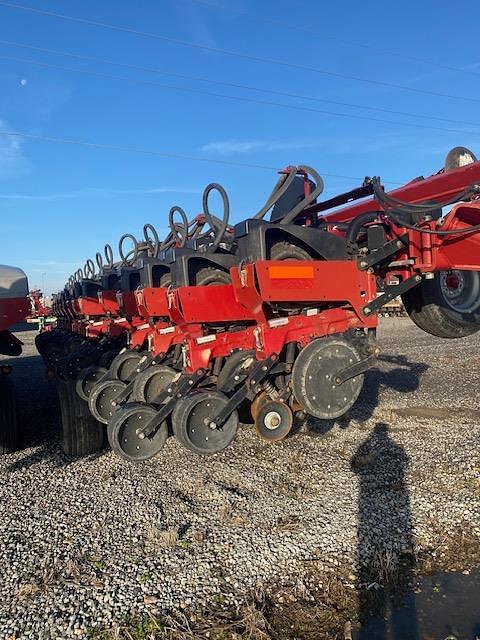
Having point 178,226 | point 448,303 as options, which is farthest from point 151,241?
point 448,303

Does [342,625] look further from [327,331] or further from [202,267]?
[202,267]

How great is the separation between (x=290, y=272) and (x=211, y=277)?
49.0 inches

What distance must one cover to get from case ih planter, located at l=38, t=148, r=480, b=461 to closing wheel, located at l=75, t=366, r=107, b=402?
2.40 feet

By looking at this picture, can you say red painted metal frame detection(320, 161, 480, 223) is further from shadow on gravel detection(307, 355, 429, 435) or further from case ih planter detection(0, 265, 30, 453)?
case ih planter detection(0, 265, 30, 453)

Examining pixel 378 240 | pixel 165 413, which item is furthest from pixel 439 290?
pixel 165 413

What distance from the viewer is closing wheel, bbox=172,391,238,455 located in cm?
427

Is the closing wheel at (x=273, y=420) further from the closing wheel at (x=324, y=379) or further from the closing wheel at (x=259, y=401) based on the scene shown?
the closing wheel at (x=324, y=379)

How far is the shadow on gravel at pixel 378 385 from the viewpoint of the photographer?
22.4 feet

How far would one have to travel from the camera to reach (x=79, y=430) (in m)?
6.14

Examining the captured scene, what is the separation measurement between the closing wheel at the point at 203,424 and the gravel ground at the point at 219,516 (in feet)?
1.97

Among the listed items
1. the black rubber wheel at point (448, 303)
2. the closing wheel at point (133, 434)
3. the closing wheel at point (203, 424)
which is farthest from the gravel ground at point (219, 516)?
the black rubber wheel at point (448, 303)

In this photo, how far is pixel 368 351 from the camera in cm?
420

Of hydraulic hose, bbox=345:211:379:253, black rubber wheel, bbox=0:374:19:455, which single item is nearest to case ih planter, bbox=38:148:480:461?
hydraulic hose, bbox=345:211:379:253

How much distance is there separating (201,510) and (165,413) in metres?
0.87
